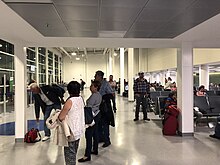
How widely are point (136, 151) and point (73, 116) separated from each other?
2220 millimetres

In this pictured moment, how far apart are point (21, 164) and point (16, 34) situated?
8.44 feet

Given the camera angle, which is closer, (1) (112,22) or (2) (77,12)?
(2) (77,12)

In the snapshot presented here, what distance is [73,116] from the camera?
336 cm

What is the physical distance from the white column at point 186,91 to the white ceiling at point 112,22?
295mm

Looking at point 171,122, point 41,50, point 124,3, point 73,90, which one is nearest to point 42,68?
point 41,50

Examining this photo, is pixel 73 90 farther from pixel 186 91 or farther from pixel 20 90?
pixel 186 91

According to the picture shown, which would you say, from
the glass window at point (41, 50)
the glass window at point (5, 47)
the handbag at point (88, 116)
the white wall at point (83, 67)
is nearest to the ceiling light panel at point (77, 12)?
the handbag at point (88, 116)

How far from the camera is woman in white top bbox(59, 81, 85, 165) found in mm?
3287

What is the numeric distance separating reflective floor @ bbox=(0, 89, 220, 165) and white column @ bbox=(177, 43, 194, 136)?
319mm

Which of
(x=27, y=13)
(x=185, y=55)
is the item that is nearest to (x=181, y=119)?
(x=185, y=55)

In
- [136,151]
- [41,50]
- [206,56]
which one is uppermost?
[41,50]

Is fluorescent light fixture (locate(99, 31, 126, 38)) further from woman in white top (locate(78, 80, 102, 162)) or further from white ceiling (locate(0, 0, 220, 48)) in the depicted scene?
woman in white top (locate(78, 80, 102, 162))

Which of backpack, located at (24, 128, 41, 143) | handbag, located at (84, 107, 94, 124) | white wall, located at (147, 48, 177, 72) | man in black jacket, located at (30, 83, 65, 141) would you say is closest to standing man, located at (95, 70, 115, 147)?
man in black jacket, located at (30, 83, 65, 141)

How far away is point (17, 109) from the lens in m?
6.07
